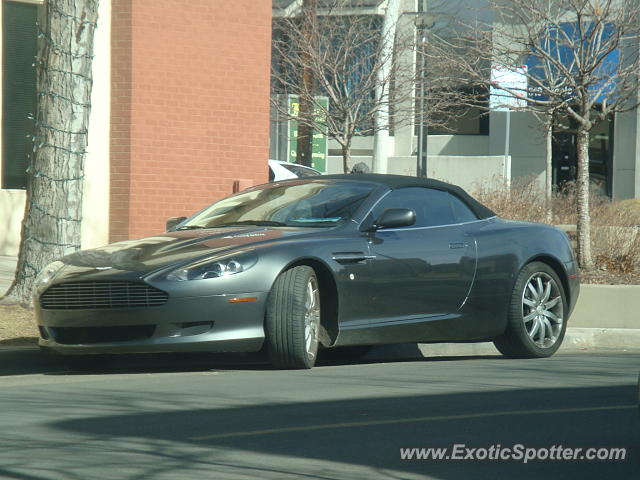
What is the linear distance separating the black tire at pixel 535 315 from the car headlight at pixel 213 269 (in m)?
2.54

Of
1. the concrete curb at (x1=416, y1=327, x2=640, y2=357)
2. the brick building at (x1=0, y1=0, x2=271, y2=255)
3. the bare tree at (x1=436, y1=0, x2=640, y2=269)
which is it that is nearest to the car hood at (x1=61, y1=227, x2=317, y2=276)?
the concrete curb at (x1=416, y1=327, x2=640, y2=357)

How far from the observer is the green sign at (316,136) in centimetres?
1847

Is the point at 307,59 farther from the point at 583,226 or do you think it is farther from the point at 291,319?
the point at 291,319

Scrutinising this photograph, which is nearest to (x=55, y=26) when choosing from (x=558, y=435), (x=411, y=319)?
(x=411, y=319)

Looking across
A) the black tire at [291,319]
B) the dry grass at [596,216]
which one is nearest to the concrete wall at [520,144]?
the dry grass at [596,216]

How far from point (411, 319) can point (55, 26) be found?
4.30 m

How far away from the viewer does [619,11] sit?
46.8 feet

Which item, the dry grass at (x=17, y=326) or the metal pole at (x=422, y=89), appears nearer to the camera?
the dry grass at (x=17, y=326)

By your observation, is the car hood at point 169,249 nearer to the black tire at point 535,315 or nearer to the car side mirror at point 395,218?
the car side mirror at point 395,218

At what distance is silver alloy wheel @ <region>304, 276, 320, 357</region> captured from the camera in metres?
8.14

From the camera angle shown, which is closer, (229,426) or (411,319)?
(229,426)

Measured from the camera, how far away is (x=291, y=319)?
7.99 m

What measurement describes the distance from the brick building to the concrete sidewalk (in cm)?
88

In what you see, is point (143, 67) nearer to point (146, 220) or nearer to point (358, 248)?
point (146, 220)
